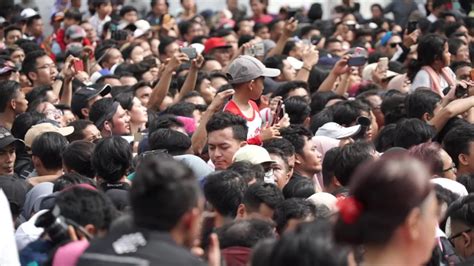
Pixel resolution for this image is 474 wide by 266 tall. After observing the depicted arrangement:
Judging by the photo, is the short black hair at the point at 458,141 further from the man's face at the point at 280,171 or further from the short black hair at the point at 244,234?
the short black hair at the point at 244,234

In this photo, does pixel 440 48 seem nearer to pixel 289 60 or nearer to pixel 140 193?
pixel 289 60

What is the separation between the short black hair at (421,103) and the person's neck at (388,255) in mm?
5564

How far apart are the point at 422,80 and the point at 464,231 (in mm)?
4938

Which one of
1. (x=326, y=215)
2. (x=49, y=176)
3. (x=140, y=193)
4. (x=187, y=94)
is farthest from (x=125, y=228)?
(x=187, y=94)

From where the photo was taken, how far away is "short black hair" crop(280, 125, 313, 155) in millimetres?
7820

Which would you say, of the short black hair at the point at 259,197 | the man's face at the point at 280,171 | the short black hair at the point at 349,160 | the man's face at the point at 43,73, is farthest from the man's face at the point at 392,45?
the short black hair at the point at 259,197

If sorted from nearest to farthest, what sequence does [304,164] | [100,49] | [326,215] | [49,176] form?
[326,215], [49,176], [304,164], [100,49]

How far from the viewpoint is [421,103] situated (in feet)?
29.7

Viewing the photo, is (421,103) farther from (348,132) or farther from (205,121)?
(205,121)

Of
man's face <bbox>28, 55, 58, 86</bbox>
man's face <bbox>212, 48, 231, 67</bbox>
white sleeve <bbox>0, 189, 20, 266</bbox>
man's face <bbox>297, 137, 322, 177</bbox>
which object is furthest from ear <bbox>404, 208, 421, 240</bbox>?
man's face <bbox>212, 48, 231, 67</bbox>

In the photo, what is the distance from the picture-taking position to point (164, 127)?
814 centimetres

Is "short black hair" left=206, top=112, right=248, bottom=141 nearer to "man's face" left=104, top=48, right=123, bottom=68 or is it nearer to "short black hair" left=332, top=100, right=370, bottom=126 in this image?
"short black hair" left=332, top=100, right=370, bottom=126

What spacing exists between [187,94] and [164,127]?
81.4 inches

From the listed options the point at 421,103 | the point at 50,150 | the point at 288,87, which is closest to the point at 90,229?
the point at 50,150
